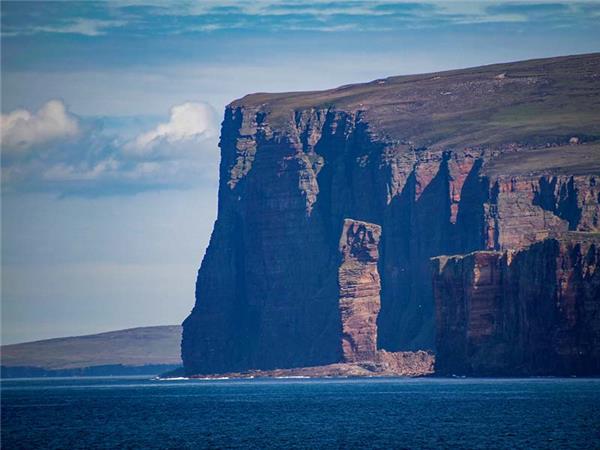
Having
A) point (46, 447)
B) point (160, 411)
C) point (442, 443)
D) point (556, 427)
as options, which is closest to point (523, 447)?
point (442, 443)

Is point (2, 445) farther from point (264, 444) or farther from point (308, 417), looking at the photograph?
point (308, 417)

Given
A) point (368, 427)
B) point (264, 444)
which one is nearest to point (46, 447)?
point (264, 444)

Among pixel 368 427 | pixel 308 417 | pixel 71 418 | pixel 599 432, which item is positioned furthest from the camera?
pixel 71 418

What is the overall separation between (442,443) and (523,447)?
23.3 ft

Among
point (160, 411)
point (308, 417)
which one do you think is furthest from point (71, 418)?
point (308, 417)

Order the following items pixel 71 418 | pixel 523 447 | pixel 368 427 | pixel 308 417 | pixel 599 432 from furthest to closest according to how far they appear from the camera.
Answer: pixel 71 418
pixel 308 417
pixel 368 427
pixel 599 432
pixel 523 447

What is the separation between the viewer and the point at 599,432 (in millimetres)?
144375

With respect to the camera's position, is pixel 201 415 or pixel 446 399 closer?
pixel 201 415

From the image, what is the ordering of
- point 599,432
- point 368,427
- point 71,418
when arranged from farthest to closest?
point 71,418 < point 368,427 < point 599,432

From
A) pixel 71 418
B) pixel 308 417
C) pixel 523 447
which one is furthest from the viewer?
pixel 71 418

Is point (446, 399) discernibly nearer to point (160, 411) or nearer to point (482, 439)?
point (160, 411)

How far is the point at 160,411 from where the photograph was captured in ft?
647

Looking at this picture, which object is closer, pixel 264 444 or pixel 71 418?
pixel 264 444

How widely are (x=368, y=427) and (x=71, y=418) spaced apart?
4121cm
